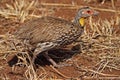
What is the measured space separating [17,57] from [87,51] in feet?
3.82

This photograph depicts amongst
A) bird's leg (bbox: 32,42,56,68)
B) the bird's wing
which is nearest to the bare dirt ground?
bird's leg (bbox: 32,42,56,68)

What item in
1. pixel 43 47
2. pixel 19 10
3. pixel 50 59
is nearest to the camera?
pixel 43 47

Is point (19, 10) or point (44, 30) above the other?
point (44, 30)

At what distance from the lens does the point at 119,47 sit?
7852mm

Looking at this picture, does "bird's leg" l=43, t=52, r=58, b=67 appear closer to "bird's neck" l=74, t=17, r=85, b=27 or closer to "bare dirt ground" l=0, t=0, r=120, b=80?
"bare dirt ground" l=0, t=0, r=120, b=80

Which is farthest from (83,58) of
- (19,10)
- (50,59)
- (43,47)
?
(19,10)

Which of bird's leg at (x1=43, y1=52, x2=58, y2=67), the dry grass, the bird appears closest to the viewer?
the bird

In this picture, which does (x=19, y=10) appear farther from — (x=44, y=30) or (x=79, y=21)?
(x=44, y=30)

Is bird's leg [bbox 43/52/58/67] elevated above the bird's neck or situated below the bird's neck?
below

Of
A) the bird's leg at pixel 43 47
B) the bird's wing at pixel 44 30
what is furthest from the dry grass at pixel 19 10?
the bird's leg at pixel 43 47

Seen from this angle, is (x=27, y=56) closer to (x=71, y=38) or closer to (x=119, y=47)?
(x=71, y=38)

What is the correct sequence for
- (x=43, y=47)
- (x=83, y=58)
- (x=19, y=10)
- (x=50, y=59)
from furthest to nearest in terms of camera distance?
(x=19, y=10), (x=83, y=58), (x=50, y=59), (x=43, y=47)

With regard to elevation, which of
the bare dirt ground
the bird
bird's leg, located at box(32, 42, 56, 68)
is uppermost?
the bird

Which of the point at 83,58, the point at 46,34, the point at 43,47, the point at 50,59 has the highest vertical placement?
the point at 46,34
